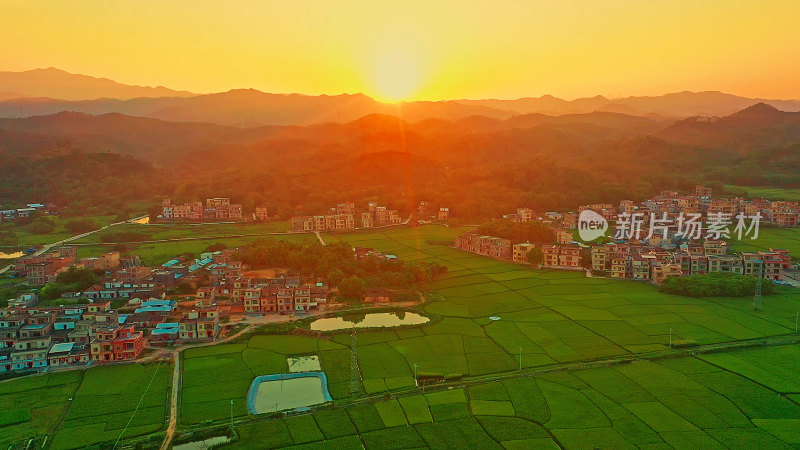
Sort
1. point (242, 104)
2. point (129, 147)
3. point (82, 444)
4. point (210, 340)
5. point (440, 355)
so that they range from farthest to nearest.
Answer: point (242, 104)
point (129, 147)
point (210, 340)
point (440, 355)
point (82, 444)

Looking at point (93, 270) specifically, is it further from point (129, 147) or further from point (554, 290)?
point (129, 147)

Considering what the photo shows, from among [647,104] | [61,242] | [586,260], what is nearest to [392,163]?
[61,242]

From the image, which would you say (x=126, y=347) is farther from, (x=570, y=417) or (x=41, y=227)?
(x=41, y=227)

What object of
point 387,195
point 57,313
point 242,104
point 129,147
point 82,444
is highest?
point 242,104

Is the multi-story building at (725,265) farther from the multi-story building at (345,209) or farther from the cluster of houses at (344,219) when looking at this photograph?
the multi-story building at (345,209)

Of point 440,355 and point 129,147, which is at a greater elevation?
point 129,147

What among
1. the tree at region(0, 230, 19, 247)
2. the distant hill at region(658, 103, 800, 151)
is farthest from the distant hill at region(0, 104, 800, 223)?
the tree at region(0, 230, 19, 247)

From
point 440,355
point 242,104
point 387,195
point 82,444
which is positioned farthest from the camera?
point 242,104

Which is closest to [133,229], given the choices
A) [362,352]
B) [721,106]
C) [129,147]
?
[362,352]

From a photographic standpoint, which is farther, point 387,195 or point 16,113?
point 16,113
